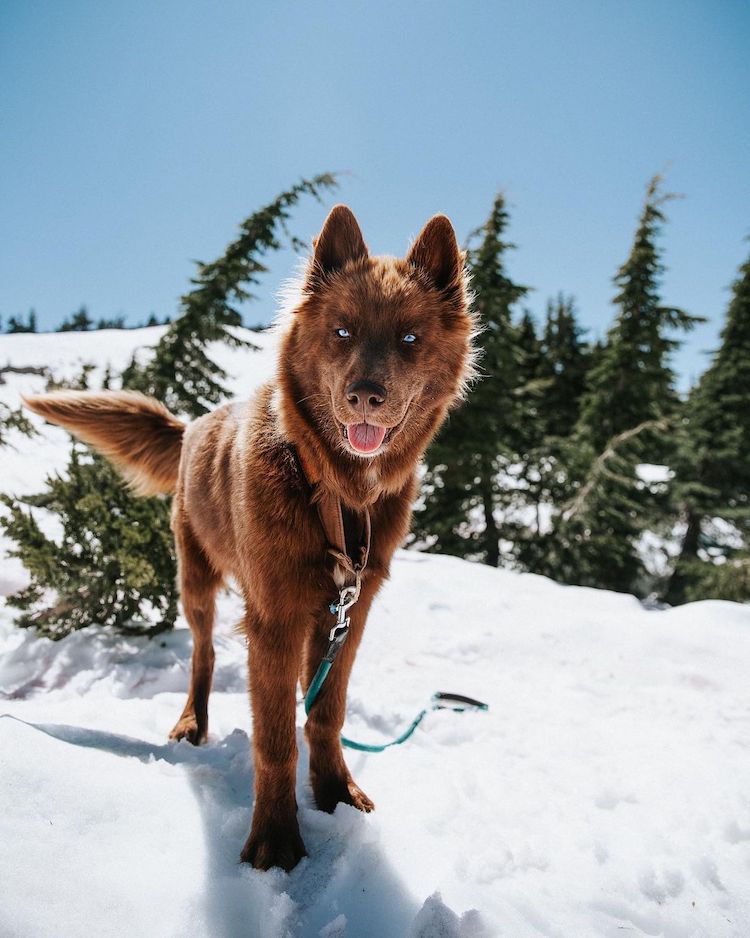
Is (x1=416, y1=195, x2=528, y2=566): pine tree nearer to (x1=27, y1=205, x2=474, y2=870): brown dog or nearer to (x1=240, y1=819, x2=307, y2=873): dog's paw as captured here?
(x1=27, y1=205, x2=474, y2=870): brown dog

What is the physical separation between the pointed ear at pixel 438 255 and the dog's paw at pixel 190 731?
2.85 m

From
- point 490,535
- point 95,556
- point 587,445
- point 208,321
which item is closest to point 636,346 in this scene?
point 587,445

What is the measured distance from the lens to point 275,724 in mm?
2057

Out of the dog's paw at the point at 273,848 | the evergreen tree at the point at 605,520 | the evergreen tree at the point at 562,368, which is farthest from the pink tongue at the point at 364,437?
the evergreen tree at the point at 562,368

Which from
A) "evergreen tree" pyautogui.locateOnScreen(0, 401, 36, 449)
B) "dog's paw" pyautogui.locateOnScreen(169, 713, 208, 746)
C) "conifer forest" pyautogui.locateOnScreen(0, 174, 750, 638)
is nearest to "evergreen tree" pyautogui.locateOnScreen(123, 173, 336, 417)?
"conifer forest" pyautogui.locateOnScreen(0, 174, 750, 638)

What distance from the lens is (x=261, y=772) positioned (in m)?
2.06

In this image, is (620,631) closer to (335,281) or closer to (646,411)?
(335,281)

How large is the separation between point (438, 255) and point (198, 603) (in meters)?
2.52

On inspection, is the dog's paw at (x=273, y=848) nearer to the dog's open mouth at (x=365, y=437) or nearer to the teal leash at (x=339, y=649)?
the teal leash at (x=339, y=649)

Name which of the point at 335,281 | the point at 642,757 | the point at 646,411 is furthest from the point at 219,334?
the point at 646,411

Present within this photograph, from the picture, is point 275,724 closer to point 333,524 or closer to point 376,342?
point 333,524

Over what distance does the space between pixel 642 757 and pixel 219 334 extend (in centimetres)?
931

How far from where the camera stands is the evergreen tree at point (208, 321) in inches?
373

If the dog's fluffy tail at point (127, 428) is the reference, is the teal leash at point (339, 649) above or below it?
below
